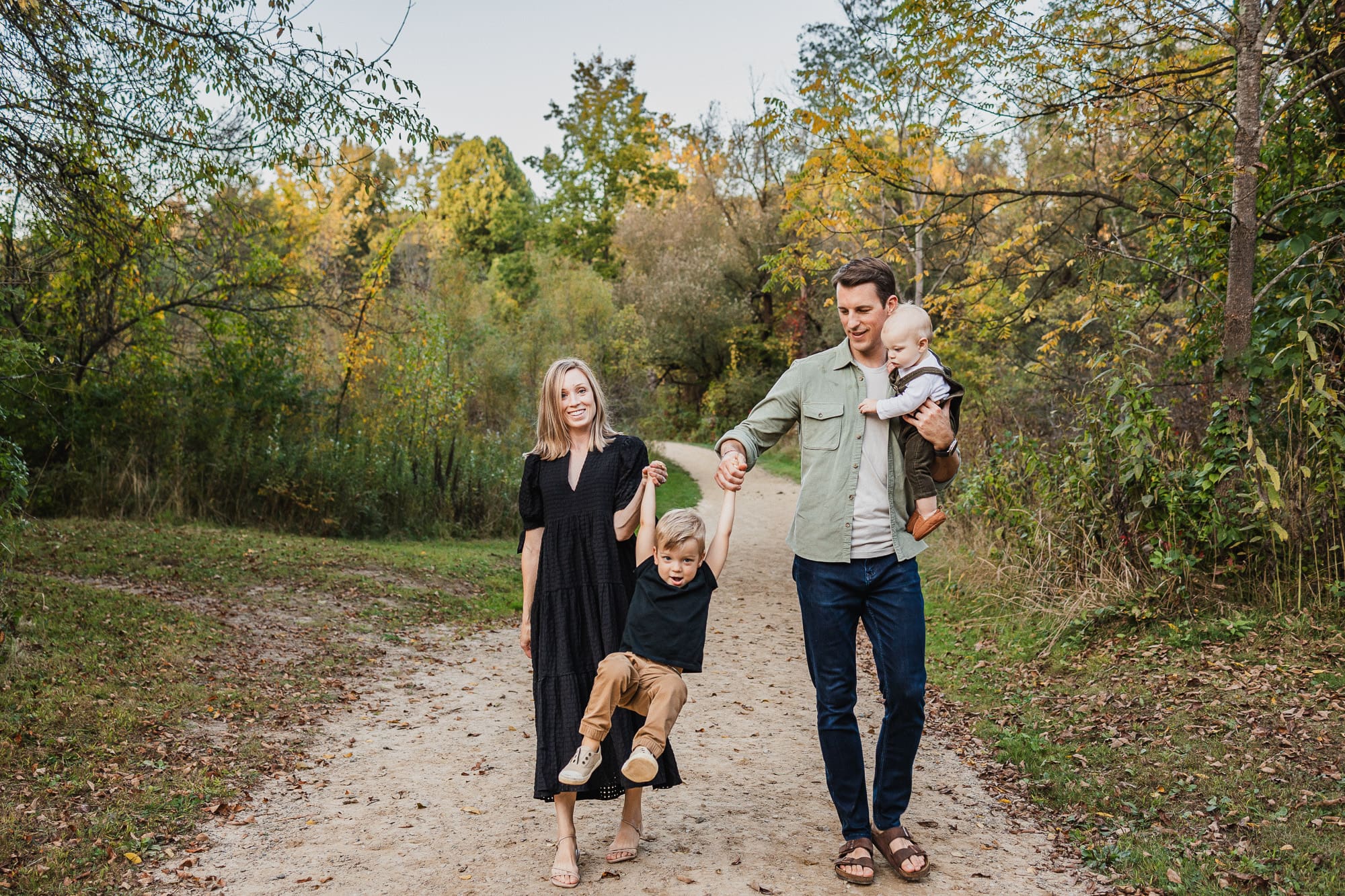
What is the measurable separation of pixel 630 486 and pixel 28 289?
9169 mm

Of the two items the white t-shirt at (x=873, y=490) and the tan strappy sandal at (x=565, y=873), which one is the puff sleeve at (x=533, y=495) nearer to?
the tan strappy sandal at (x=565, y=873)

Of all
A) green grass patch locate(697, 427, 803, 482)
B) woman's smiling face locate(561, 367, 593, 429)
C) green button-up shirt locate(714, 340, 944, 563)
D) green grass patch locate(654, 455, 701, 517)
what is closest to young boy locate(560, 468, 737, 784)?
green button-up shirt locate(714, 340, 944, 563)

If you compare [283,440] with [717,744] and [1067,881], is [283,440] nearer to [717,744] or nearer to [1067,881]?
[717,744]

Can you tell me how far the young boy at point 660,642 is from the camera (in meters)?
3.52

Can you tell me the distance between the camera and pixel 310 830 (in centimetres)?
450

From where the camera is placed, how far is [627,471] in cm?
389

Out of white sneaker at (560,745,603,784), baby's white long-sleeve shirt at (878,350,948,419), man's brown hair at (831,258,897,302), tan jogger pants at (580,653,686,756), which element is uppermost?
man's brown hair at (831,258,897,302)

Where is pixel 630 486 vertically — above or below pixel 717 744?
above

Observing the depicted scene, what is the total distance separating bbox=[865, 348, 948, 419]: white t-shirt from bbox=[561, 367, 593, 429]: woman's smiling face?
3.68 feet

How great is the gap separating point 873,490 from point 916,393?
0.40 metres

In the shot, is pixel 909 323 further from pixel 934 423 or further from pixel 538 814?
pixel 538 814

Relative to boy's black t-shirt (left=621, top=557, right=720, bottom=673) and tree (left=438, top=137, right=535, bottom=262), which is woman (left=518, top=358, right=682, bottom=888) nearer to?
boy's black t-shirt (left=621, top=557, right=720, bottom=673)

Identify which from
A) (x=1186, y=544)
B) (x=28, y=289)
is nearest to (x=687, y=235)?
(x=28, y=289)

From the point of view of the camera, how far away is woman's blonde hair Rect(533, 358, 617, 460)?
12.8ft
